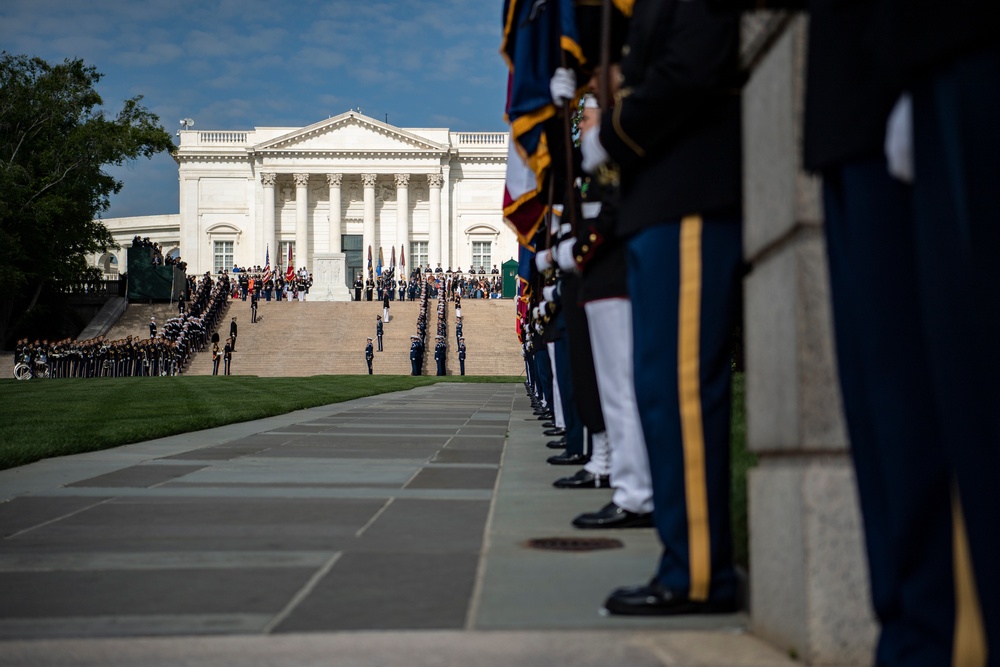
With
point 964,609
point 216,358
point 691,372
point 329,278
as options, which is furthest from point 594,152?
point 329,278

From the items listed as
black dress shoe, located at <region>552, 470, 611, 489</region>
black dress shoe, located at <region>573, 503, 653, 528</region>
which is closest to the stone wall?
black dress shoe, located at <region>573, 503, 653, 528</region>

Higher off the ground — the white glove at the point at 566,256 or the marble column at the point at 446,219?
the marble column at the point at 446,219

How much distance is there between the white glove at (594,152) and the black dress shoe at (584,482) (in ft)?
8.99

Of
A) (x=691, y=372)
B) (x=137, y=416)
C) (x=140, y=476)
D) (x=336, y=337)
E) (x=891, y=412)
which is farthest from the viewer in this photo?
(x=336, y=337)

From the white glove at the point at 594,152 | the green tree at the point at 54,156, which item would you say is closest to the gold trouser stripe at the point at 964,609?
the white glove at the point at 594,152

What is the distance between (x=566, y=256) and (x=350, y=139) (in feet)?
239

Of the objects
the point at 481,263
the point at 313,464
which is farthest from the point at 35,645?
the point at 481,263

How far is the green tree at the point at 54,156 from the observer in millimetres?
42438

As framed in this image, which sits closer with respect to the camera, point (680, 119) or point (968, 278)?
point (968, 278)

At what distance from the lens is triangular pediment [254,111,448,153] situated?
75500mm

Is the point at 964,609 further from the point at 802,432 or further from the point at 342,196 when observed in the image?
the point at 342,196

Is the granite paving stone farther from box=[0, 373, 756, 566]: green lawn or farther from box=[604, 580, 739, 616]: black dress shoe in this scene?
box=[604, 580, 739, 616]: black dress shoe

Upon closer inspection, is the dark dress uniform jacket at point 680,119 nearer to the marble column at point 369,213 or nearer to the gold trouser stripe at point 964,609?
the gold trouser stripe at point 964,609

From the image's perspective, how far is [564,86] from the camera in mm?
4453
